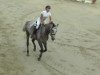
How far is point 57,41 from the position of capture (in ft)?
53.4

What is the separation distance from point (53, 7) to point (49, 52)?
333 inches

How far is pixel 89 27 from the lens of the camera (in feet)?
63.7

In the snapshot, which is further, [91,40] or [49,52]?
[91,40]

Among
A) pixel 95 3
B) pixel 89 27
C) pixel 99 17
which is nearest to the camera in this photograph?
pixel 89 27

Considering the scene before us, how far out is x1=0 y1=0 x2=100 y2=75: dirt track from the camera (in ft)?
43.3

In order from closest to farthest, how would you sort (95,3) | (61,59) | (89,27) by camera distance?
1. (61,59)
2. (89,27)
3. (95,3)

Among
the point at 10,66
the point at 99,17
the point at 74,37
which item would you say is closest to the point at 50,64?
the point at 10,66

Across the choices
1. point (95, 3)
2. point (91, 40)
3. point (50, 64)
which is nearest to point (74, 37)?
point (91, 40)

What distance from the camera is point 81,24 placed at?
65.1 feet

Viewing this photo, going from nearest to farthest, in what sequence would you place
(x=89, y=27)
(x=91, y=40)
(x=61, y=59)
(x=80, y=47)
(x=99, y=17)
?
(x=61, y=59), (x=80, y=47), (x=91, y=40), (x=89, y=27), (x=99, y=17)

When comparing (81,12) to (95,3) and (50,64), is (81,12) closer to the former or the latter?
(95,3)

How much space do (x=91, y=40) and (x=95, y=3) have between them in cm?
911

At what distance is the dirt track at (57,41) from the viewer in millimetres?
13188

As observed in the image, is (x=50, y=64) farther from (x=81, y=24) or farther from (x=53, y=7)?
(x=53, y=7)
